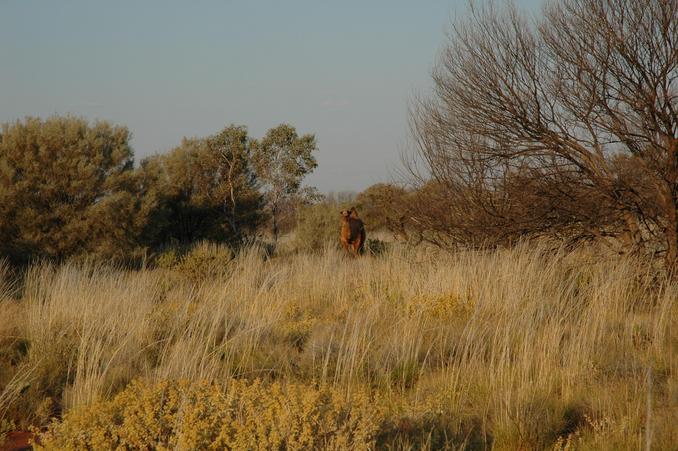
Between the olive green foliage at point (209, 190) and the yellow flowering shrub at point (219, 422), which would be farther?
the olive green foliage at point (209, 190)

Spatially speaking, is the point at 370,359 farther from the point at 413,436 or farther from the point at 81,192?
the point at 81,192

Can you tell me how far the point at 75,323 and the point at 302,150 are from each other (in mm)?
17303

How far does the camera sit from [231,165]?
64.8 feet

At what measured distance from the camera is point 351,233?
13805mm

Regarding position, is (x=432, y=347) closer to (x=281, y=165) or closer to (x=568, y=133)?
(x=568, y=133)

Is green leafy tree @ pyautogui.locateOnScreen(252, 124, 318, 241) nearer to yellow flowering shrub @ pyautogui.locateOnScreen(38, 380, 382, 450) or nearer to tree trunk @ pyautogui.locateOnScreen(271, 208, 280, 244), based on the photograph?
tree trunk @ pyautogui.locateOnScreen(271, 208, 280, 244)

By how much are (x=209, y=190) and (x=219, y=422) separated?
15.7 metres

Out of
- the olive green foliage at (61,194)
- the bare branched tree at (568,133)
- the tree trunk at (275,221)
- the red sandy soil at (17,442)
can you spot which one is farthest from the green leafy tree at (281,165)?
the red sandy soil at (17,442)

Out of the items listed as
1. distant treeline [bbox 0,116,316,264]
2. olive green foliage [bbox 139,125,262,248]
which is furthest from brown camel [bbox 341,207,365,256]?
olive green foliage [bbox 139,125,262,248]

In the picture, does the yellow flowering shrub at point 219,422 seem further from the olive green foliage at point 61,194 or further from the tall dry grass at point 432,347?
the olive green foliage at point 61,194

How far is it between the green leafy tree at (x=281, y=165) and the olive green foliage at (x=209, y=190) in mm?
1283

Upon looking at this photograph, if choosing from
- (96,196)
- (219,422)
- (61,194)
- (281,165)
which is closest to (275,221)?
(281,165)

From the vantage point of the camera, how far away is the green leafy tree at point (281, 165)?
2214 centimetres

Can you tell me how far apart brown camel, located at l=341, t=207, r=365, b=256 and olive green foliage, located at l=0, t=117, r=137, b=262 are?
4.21m
